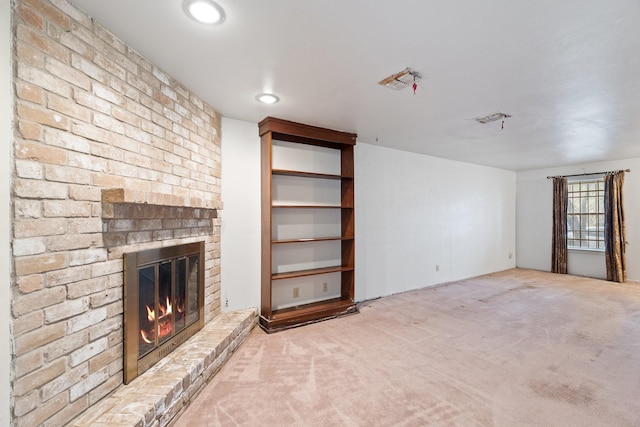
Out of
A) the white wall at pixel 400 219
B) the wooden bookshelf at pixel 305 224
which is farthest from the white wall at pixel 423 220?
the wooden bookshelf at pixel 305 224

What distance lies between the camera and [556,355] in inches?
106

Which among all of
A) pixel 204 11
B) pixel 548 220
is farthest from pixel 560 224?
pixel 204 11

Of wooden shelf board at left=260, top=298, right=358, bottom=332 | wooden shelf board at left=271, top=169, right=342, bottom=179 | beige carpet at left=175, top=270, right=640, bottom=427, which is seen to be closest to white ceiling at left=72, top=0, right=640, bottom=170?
wooden shelf board at left=271, top=169, right=342, bottom=179

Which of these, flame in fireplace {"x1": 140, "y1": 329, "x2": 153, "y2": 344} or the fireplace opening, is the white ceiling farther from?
flame in fireplace {"x1": 140, "y1": 329, "x2": 153, "y2": 344}

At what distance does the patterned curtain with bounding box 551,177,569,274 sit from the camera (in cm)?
632

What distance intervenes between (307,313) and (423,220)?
9.69 feet

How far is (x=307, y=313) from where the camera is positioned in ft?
11.2

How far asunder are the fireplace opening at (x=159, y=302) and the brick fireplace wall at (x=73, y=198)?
0.24ft

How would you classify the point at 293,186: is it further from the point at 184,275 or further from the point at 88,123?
the point at 88,123

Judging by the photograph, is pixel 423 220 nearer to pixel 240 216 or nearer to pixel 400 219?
pixel 400 219

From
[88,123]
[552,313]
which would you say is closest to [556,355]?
[552,313]

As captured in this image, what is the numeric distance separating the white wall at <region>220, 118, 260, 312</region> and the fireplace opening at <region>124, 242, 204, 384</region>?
0.51 meters

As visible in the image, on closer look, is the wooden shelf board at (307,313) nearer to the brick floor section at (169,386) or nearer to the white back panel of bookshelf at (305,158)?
the brick floor section at (169,386)

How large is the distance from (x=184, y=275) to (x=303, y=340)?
136 cm
